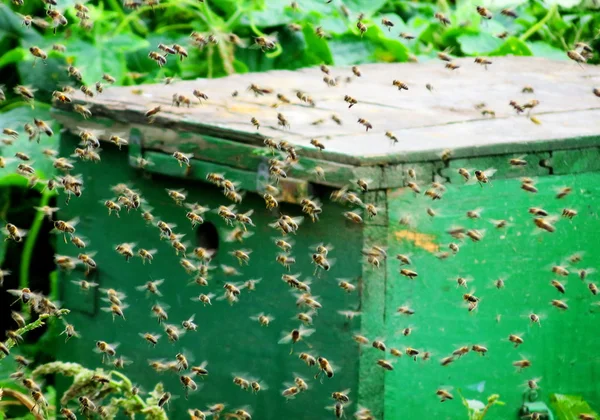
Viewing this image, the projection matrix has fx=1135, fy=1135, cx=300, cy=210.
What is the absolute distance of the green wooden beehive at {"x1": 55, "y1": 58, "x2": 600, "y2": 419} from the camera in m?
3.43

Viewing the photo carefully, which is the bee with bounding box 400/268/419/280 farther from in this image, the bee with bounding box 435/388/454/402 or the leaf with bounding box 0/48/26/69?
the leaf with bounding box 0/48/26/69

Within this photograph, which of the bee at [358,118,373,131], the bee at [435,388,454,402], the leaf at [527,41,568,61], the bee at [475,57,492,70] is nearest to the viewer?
the bee at [435,388,454,402]

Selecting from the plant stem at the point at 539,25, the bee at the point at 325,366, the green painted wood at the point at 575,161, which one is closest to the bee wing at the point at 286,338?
the bee at the point at 325,366

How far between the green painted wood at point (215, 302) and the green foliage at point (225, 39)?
1.31 m

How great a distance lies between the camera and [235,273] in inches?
148

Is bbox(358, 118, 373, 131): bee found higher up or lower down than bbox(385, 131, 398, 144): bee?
lower down

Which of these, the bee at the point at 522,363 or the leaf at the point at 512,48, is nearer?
the bee at the point at 522,363

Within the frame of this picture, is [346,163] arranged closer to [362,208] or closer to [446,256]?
[362,208]

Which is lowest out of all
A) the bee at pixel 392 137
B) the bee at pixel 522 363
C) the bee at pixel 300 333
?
the bee at pixel 522 363

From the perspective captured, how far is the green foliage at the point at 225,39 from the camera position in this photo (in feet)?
18.0

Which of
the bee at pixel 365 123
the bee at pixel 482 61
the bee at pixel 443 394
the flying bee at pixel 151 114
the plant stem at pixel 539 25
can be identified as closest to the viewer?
the bee at pixel 443 394

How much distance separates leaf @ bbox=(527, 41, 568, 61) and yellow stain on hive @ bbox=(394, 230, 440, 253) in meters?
2.88

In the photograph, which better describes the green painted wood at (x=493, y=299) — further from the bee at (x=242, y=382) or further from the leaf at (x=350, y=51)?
the leaf at (x=350, y=51)

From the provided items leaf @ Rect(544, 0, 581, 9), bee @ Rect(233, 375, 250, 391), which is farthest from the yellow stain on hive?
leaf @ Rect(544, 0, 581, 9)
